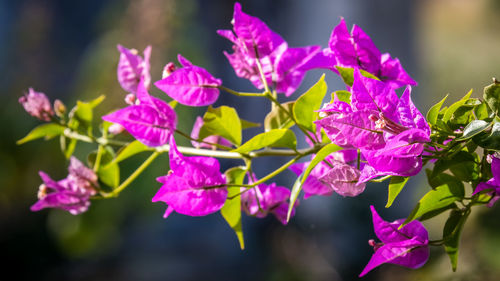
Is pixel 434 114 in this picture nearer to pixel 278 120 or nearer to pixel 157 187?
pixel 278 120

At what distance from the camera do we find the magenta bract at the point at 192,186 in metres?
0.26

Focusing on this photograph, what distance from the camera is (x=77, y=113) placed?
1.32 ft

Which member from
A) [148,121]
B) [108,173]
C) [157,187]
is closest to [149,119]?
[148,121]

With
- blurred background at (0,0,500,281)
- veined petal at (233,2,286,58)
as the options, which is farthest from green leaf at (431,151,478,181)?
blurred background at (0,0,500,281)

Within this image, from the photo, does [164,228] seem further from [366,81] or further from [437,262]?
[366,81]

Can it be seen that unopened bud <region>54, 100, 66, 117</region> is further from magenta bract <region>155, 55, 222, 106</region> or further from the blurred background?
the blurred background

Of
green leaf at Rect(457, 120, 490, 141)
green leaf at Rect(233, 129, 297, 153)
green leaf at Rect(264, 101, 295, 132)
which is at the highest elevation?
green leaf at Rect(457, 120, 490, 141)

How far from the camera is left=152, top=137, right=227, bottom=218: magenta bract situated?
0.84 ft

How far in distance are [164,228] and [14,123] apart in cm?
97

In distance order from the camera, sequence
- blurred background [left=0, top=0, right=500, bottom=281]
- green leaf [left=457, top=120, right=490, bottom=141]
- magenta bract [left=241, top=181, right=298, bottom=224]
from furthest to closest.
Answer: blurred background [left=0, top=0, right=500, bottom=281]
magenta bract [left=241, top=181, right=298, bottom=224]
green leaf [left=457, top=120, right=490, bottom=141]

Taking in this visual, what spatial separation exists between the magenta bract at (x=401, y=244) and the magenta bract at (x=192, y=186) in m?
0.08

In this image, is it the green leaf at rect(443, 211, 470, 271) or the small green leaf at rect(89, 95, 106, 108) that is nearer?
the green leaf at rect(443, 211, 470, 271)

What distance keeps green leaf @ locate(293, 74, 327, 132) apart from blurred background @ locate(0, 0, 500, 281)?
1.21 meters

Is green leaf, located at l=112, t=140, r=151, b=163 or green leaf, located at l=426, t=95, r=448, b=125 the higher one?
green leaf, located at l=426, t=95, r=448, b=125
